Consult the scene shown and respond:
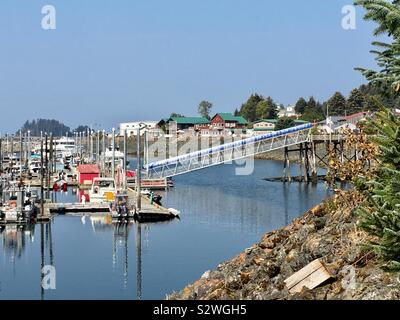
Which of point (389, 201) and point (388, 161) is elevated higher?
point (388, 161)

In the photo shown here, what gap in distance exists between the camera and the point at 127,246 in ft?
123

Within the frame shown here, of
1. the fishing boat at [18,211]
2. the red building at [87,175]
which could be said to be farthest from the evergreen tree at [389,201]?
the red building at [87,175]

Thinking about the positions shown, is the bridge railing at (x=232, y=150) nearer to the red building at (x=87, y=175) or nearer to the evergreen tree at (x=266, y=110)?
the red building at (x=87, y=175)

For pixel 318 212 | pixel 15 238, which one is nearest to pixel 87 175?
pixel 15 238

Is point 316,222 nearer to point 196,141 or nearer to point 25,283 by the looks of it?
point 25,283

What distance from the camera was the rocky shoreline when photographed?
567 inches

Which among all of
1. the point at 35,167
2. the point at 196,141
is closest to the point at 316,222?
the point at 35,167

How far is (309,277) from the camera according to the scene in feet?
52.2

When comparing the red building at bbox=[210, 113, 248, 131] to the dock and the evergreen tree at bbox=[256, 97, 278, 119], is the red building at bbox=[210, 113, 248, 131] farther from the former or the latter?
the dock

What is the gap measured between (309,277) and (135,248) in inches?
875

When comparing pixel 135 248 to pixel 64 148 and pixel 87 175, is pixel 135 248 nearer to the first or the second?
pixel 87 175

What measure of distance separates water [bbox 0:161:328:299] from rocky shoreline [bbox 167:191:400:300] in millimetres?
8466
